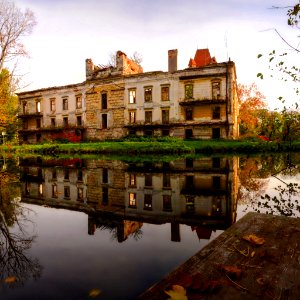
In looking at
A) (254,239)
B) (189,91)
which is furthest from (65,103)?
(254,239)

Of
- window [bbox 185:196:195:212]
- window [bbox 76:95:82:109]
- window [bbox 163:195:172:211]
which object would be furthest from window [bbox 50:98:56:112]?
window [bbox 185:196:195:212]

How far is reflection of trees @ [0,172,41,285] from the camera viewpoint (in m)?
2.78

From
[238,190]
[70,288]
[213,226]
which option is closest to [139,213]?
[213,226]

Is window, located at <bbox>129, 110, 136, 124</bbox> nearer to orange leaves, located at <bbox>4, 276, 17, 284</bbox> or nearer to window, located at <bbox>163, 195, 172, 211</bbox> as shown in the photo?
window, located at <bbox>163, 195, 172, 211</bbox>

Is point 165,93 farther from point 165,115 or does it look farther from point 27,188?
point 27,188

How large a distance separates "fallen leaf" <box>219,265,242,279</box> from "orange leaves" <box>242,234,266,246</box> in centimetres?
66

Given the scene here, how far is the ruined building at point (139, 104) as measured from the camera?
1184 inches

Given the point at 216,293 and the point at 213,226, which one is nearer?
the point at 216,293

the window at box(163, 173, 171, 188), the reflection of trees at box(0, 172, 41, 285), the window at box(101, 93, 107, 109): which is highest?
the window at box(101, 93, 107, 109)

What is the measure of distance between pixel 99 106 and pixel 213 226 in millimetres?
33049

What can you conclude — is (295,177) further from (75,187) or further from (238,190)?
(75,187)

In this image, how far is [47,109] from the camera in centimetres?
4047

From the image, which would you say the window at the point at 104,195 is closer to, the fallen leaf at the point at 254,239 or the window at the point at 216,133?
the fallen leaf at the point at 254,239

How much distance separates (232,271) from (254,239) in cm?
84
